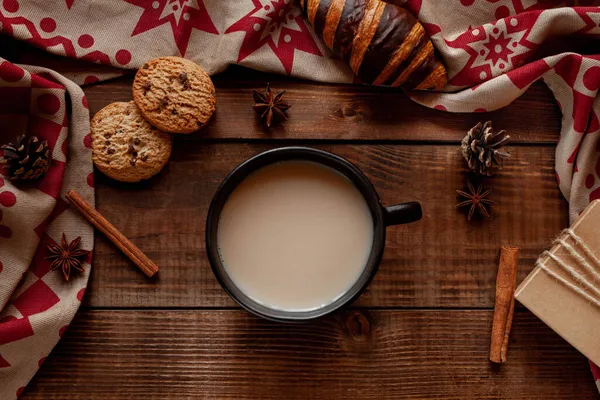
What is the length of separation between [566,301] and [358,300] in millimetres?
335

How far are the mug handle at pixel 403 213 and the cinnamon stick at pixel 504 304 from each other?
25cm

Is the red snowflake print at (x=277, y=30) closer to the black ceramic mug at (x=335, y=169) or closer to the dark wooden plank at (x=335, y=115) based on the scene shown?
the dark wooden plank at (x=335, y=115)

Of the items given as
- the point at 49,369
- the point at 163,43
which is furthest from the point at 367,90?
the point at 49,369

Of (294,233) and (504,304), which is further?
(504,304)

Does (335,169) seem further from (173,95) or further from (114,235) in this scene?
(114,235)

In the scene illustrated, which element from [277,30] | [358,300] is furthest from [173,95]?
[358,300]

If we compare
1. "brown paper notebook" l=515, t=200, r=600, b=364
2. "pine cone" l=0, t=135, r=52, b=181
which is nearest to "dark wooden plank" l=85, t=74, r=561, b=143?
"pine cone" l=0, t=135, r=52, b=181

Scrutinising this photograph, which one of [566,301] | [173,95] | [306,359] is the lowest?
[306,359]

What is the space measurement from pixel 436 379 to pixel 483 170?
14.5 inches

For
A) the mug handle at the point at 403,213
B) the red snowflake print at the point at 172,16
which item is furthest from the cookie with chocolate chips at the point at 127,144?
the mug handle at the point at 403,213

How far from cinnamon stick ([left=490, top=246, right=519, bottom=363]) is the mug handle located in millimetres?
251

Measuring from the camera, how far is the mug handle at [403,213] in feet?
2.81

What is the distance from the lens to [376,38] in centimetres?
94

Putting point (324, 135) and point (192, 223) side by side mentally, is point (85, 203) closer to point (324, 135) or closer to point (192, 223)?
point (192, 223)
